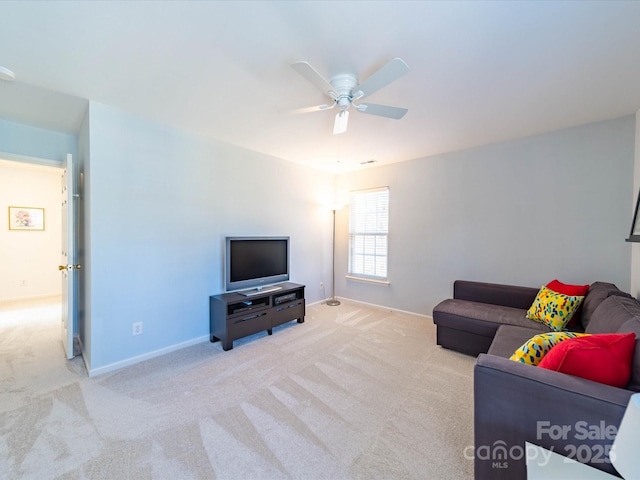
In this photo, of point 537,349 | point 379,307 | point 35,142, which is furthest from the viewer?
point 379,307

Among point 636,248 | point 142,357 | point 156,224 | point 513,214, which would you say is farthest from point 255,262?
point 636,248

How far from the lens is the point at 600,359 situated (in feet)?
3.93

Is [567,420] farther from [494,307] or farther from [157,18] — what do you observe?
[157,18]

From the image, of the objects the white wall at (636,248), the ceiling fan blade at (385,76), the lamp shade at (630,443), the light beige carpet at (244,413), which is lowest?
the light beige carpet at (244,413)

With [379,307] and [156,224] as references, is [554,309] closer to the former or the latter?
[379,307]

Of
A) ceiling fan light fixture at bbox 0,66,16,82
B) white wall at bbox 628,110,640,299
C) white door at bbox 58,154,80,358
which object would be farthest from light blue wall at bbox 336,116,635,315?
ceiling fan light fixture at bbox 0,66,16,82

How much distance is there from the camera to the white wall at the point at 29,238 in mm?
4820

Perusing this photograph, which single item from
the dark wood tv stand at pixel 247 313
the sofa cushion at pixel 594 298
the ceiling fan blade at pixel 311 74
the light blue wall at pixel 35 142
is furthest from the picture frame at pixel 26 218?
the sofa cushion at pixel 594 298

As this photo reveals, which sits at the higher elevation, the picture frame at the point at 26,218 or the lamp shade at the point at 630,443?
the picture frame at the point at 26,218

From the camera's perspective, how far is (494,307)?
3027 millimetres

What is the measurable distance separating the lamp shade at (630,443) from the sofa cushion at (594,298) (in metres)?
1.88

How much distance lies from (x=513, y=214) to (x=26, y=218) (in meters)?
8.36

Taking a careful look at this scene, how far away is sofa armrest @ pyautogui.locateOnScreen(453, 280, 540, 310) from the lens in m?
3.03

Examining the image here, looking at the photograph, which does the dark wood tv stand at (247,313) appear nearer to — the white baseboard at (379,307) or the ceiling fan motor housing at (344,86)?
the white baseboard at (379,307)
